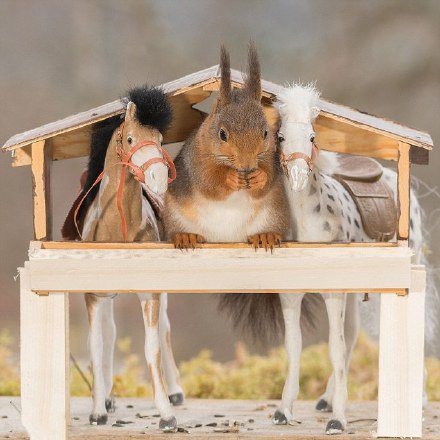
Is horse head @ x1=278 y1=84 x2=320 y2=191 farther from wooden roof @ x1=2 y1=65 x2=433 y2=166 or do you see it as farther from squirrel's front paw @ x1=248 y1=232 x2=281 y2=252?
squirrel's front paw @ x1=248 y1=232 x2=281 y2=252

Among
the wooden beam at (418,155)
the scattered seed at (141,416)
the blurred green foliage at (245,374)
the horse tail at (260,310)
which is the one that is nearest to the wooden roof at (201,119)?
the wooden beam at (418,155)

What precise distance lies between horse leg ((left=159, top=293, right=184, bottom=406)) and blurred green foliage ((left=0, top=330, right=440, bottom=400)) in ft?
3.20

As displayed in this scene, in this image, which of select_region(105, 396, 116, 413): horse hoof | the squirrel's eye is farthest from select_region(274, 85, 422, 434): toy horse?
select_region(105, 396, 116, 413): horse hoof

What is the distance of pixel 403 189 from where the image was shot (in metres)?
3.15

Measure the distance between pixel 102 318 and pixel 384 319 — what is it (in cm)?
134

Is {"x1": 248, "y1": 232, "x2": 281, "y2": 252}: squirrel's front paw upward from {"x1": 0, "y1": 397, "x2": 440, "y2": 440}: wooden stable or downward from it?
upward

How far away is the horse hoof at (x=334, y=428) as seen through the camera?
3484 millimetres

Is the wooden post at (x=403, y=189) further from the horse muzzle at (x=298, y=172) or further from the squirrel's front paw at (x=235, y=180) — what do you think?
the squirrel's front paw at (x=235, y=180)

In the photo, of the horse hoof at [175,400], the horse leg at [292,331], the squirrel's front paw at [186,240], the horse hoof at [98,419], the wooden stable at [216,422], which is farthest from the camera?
the horse hoof at [175,400]

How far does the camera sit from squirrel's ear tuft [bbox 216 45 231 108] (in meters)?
3.06

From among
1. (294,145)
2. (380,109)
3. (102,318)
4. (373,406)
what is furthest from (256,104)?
(380,109)

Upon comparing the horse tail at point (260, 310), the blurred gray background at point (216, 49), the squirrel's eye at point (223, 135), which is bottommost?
the horse tail at point (260, 310)

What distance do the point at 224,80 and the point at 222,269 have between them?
611 millimetres

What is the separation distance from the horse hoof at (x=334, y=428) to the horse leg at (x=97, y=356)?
0.87 metres
